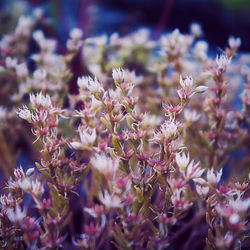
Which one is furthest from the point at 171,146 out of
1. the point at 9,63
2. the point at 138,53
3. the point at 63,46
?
the point at 63,46

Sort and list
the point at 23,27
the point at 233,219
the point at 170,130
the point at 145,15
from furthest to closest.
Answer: the point at 145,15
the point at 23,27
the point at 170,130
the point at 233,219

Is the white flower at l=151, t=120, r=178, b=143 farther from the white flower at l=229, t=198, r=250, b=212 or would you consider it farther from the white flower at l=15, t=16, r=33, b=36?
the white flower at l=15, t=16, r=33, b=36

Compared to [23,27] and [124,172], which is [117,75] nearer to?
[124,172]

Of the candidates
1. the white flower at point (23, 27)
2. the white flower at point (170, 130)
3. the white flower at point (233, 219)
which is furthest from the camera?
the white flower at point (23, 27)

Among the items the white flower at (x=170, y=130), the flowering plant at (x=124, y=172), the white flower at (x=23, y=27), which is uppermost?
the white flower at (x=23, y=27)

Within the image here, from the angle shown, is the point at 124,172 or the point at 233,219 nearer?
the point at 233,219

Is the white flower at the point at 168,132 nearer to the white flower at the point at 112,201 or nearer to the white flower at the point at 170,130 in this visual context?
the white flower at the point at 170,130

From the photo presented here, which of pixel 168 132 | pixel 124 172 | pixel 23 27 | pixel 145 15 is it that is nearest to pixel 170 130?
pixel 168 132

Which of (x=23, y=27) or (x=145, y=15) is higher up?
(x=23, y=27)

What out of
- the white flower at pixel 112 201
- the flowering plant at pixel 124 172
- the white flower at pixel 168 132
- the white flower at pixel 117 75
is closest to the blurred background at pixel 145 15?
the flowering plant at pixel 124 172
